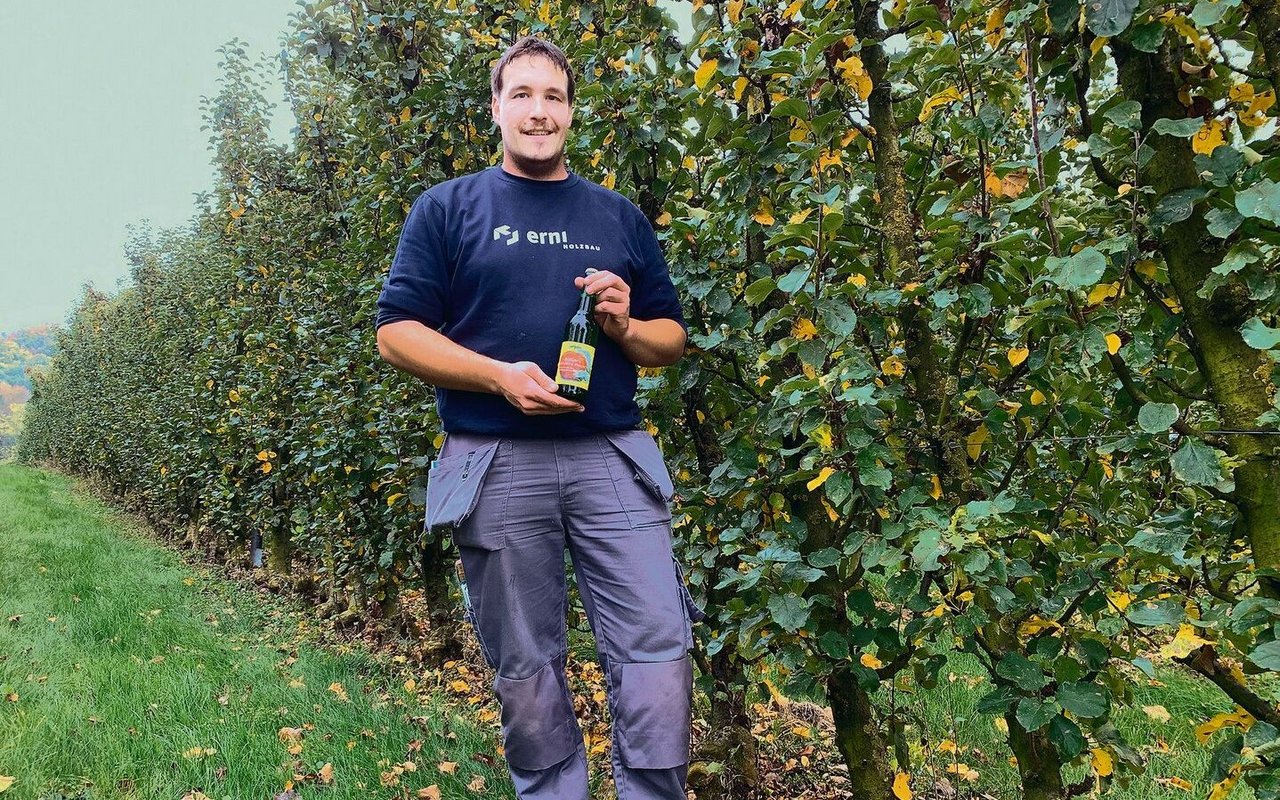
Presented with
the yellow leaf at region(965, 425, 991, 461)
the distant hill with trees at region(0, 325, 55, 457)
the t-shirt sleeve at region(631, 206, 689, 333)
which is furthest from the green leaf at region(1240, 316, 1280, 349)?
the distant hill with trees at region(0, 325, 55, 457)

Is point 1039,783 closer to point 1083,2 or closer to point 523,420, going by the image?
point 523,420

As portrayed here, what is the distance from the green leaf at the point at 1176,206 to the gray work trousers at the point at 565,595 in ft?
3.85

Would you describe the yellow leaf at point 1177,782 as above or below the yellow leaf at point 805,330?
below

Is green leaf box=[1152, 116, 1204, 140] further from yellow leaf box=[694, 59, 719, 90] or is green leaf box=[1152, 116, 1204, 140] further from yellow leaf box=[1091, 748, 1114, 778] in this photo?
yellow leaf box=[1091, 748, 1114, 778]

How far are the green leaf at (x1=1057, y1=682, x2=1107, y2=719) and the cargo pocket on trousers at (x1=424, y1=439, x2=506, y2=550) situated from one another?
1.22 metres

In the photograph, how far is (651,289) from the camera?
2053 mm

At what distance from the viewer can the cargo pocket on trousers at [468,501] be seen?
68.9 inches

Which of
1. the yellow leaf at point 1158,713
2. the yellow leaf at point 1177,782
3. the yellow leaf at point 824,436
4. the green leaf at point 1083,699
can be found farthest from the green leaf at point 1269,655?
the yellow leaf at point 1158,713

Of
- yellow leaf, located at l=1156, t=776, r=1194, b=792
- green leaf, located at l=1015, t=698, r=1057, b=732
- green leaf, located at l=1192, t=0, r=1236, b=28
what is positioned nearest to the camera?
green leaf, located at l=1192, t=0, r=1236, b=28

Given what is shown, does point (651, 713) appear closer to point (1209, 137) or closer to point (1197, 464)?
point (1197, 464)

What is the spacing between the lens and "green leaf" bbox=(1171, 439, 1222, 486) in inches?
44.9

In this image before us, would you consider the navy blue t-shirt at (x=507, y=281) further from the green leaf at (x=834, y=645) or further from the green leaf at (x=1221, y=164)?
the green leaf at (x=1221, y=164)

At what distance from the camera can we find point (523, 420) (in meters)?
1.81

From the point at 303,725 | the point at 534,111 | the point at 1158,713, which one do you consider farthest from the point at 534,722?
the point at 1158,713
